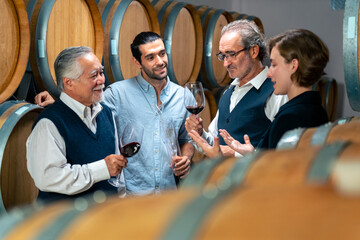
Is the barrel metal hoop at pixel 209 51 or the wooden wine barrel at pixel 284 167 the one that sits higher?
the wooden wine barrel at pixel 284 167

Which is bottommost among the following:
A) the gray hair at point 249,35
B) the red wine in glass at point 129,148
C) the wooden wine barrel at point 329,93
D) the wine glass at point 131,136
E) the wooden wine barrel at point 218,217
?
the wooden wine barrel at point 329,93

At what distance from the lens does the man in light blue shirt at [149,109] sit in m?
3.18

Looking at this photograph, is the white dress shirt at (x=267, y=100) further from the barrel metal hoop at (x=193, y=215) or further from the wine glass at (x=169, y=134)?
the barrel metal hoop at (x=193, y=215)

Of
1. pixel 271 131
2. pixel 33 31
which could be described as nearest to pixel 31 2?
pixel 33 31

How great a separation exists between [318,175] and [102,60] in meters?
3.02

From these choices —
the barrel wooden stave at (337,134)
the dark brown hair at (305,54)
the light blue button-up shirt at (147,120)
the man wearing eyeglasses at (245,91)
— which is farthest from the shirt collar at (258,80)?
the barrel wooden stave at (337,134)

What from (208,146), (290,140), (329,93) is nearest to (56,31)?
(208,146)

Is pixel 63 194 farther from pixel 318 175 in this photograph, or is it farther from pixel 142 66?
pixel 318 175

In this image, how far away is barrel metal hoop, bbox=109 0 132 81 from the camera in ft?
11.7

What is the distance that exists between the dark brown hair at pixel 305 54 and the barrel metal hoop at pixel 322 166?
1578 millimetres

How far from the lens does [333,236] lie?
490 mm

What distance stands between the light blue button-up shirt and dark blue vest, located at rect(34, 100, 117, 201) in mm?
→ 481

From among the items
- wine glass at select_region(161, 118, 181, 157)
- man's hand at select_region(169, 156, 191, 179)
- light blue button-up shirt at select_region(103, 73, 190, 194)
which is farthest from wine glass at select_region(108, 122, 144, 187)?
light blue button-up shirt at select_region(103, 73, 190, 194)

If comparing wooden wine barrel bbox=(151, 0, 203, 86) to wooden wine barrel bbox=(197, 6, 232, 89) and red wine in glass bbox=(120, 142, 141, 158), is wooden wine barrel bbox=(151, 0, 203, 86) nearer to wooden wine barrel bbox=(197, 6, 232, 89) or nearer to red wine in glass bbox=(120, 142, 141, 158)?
wooden wine barrel bbox=(197, 6, 232, 89)
